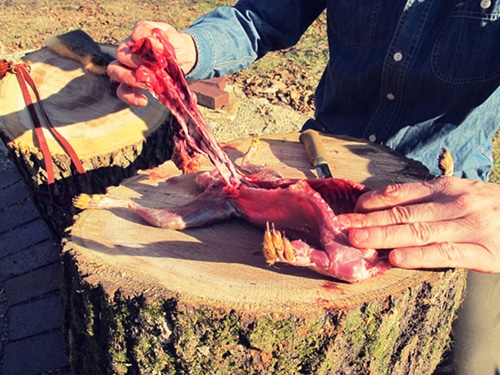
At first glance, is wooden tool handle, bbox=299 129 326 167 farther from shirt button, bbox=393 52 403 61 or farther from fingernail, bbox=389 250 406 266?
fingernail, bbox=389 250 406 266

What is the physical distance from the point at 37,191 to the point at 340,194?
182cm

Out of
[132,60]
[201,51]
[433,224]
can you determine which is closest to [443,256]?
[433,224]

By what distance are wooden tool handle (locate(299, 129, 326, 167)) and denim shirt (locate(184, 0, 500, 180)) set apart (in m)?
0.45

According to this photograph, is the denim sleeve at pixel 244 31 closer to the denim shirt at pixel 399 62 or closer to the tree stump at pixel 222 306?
the denim shirt at pixel 399 62

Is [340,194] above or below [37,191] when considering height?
above

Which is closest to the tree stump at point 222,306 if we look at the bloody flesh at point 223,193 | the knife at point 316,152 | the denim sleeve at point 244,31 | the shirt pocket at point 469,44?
the bloody flesh at point 223,193

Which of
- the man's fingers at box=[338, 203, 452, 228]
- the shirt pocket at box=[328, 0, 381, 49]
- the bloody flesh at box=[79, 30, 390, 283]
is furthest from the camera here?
the shirt pocket at box=[328, 0, 381, 49]

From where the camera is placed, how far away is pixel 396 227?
64.9 inches

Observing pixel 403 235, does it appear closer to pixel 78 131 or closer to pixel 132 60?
pixel 132 60

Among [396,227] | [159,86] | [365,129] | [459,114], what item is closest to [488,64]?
[459,114]

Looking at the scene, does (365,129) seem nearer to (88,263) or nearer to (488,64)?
(488,64)

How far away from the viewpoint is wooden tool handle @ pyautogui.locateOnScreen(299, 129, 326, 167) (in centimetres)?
222

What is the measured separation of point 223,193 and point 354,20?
1243mm

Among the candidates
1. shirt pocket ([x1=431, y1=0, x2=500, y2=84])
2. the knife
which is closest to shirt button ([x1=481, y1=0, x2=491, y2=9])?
shirt pocket ([x1=431, y1=0, x2=500, y2=84])
